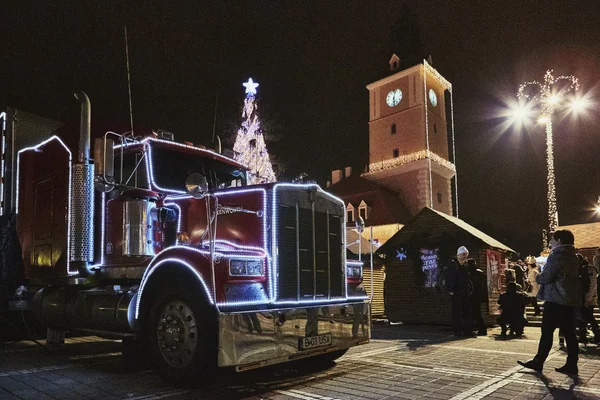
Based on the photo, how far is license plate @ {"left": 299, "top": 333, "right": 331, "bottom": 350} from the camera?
5.84 metres

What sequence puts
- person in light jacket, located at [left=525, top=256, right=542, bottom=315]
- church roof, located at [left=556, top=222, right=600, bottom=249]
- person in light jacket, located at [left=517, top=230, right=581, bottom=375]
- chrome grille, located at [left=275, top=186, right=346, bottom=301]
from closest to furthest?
chrome grille, located at [left=275, top=186, right=346, bottom=301] < person in light jacket, located at [left=517, top=230, right=581, bottom=375] < person in light jacket, located at [left=525, top=256, right=542, bottom=315] < church roof, located at [left=556, top=222, right=600, bottom=249]

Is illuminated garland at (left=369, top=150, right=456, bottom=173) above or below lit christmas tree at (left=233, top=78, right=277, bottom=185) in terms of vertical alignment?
above

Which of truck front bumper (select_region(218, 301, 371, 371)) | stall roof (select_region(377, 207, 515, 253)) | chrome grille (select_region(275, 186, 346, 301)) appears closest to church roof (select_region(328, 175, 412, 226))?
stall roof (select_region(377, 207, 515, 253))

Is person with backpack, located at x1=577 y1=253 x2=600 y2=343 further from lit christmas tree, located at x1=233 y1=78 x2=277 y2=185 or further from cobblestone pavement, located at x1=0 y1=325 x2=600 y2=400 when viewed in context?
lit christmas tree, located at x1=233 y1=78 x2=277 y2=185

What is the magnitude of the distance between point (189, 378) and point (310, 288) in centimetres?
174

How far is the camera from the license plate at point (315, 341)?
19.2ft

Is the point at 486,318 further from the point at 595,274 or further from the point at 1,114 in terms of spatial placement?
the point at 1,114

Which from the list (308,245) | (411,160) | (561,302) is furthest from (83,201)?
(411,160)

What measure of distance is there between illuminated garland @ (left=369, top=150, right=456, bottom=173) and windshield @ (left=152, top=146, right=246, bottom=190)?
3633 cm

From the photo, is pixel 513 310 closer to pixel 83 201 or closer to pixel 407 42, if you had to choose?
pixel 83 201

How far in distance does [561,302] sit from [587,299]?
3.93 metres

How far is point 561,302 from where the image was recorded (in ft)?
21.1

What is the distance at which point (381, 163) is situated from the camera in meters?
46.1

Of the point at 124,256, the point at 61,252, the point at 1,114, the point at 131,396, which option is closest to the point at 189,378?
the point at 131,396
